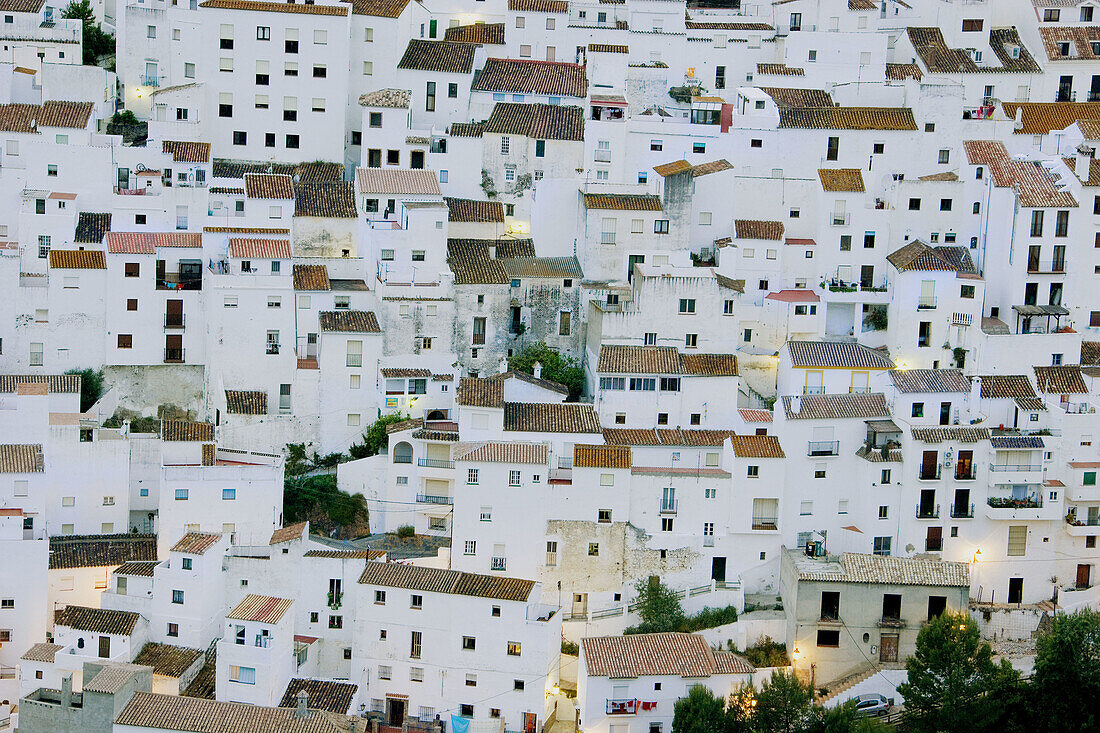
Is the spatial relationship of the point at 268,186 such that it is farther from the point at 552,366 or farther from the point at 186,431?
the point at 552,366

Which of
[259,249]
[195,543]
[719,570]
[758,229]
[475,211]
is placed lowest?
[719,570]

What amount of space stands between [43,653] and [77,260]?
14.1 metres

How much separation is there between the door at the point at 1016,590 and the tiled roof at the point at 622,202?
55.7 ft

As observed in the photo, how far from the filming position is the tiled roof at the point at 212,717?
50.1 metres

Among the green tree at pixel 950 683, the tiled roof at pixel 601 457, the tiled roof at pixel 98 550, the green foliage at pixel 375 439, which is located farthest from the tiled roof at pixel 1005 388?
the tiled roof at pixel 98 550

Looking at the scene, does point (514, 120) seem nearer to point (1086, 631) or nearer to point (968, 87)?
point (968, 87)

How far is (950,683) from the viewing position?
52.6 meters

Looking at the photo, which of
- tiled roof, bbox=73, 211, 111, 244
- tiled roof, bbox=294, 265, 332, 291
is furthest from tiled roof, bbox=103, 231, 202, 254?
tiled roof, bbox=294, 265, 332, 291

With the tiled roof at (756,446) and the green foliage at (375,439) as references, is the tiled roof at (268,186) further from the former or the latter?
the tiled roof at (756,446)

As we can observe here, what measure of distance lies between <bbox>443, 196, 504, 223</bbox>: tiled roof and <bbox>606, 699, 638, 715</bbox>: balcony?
18.9 m

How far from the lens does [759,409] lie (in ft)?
197

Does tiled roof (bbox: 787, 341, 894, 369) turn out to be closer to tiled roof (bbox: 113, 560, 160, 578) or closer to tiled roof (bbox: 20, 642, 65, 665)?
tiled roof (bbox: 113, 560, 160, 578)

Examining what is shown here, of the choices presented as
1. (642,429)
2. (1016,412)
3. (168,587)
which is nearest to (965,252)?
(1016,412)

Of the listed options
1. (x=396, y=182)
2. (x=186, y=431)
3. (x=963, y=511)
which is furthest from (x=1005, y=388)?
(x=186, y=431)
